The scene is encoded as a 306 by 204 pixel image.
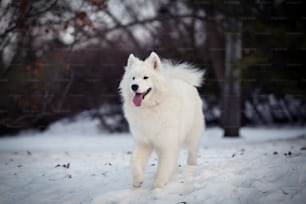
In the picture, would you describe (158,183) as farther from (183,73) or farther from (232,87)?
(232,87)

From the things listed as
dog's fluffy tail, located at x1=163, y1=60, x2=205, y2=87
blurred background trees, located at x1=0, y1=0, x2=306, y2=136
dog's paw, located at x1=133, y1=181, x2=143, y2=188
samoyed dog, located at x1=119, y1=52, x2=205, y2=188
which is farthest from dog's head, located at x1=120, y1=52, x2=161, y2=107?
blurred background trees, located at x1=0, y1=0, x2=306, y2=136

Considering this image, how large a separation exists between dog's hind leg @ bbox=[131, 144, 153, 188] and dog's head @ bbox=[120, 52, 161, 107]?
466 mm

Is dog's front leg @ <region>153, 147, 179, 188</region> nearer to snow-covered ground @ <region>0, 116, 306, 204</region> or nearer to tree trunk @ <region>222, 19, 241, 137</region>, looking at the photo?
snow-covered ground @ <region>0, 116, 306, 204</region>

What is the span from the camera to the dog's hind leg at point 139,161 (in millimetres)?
3838

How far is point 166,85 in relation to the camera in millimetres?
4074

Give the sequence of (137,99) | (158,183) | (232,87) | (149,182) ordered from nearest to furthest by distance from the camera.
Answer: (158,183), (137,99), (149,182), (232,87)

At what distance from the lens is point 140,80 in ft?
12.9

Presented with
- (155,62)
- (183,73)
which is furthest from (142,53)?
(155,62)

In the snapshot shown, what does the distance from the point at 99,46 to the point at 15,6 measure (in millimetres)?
3504

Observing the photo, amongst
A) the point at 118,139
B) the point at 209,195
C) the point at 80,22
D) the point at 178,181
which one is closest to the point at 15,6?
the point at 80,22

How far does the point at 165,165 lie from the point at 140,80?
2.90 feet

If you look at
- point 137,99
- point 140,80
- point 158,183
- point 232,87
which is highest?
point 232,87

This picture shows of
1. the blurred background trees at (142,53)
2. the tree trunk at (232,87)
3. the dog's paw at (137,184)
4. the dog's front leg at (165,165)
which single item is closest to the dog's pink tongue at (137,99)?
the dog's front leg at (165,165)

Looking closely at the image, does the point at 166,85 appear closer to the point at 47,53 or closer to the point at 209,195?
the point at 209,195
